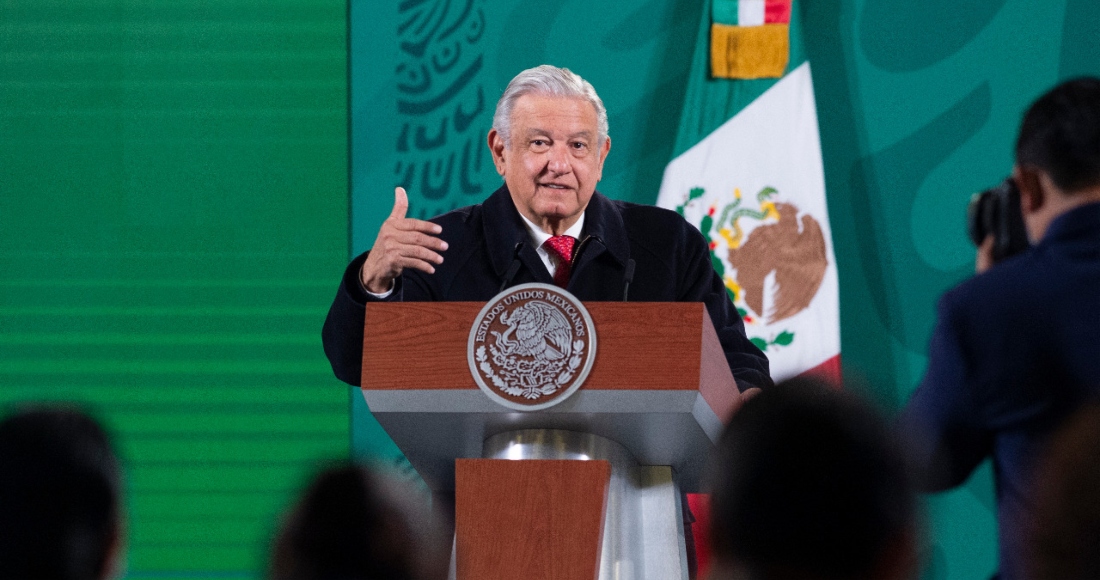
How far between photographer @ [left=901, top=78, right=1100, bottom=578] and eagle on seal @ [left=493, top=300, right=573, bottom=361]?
0.50m

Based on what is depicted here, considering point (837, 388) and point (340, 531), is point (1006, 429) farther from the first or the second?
point (340, 531)

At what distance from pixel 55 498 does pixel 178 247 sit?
3.70m

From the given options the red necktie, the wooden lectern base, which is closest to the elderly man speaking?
the red necktie

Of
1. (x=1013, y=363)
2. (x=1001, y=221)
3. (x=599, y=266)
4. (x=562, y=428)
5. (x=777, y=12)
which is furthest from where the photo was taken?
(x=777, y=12)

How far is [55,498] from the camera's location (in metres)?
0.96

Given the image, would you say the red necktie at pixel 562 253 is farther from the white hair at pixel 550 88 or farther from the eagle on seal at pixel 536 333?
the eagle on seal at pixel 536 333

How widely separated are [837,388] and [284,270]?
12.6 feet


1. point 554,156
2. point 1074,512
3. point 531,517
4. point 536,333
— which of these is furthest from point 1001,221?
point 554,156

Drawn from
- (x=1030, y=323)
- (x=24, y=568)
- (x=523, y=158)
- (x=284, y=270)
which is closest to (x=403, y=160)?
(x=284, y=270)

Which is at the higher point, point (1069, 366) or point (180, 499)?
point (1069, 366)

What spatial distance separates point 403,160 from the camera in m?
4.52

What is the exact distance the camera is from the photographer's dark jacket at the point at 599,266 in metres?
2.61

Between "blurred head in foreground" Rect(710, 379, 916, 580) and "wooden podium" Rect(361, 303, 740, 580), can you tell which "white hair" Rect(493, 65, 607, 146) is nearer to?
"wooden podium" Rect(361, 303, 740, 580)

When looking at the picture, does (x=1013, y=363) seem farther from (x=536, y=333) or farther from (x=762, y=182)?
(x=762, y=182)
